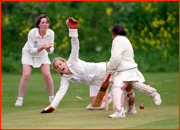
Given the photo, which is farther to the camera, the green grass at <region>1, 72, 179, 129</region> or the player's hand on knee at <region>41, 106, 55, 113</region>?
the player's hand on knee at <region>41, 106, 55, 113</region>

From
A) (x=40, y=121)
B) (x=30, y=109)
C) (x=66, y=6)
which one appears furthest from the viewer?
(x=66, y=6)

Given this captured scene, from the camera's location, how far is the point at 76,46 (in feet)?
21.2

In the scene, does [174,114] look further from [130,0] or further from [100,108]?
[130,0]

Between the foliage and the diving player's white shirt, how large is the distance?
382 inches

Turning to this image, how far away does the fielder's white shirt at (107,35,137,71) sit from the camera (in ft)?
18.4

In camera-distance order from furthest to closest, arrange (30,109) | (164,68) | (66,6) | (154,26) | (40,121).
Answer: (66,6) → (154,26) → (164,68) → (30,109) → (40,121)

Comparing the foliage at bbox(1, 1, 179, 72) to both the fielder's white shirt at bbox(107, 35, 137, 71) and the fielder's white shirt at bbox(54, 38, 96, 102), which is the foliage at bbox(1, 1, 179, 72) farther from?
the fielder's white shirt at bbox(107, 35, 137, 71)

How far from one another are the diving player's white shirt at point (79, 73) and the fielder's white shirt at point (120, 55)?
970 millimetres

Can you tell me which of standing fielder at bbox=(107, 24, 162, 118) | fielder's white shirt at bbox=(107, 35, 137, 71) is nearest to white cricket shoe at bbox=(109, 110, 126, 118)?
standing fielder at bbox=(107, 24, 162, 118)

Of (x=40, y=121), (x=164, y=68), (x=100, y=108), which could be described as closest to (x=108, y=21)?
(x=164, y=68)

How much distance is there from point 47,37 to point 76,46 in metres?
1.55

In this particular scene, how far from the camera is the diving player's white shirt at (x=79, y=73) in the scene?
257 inches

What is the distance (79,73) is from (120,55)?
129 cm

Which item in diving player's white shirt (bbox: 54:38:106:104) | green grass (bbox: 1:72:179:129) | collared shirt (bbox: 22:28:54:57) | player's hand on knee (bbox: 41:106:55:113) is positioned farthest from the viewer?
collared shirt (bbox: 22:28:54:57)
